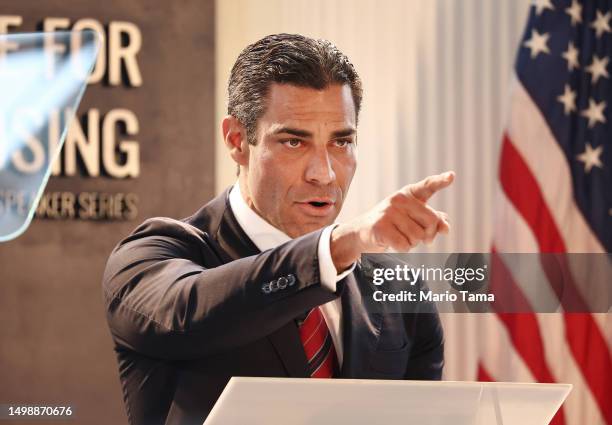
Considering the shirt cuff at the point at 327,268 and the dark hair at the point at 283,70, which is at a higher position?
the dark hair at the point at 283,70

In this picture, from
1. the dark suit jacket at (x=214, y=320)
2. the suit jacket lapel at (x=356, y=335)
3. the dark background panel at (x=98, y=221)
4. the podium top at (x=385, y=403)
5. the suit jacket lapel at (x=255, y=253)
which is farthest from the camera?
the dark background panel at (x=98, y=221)

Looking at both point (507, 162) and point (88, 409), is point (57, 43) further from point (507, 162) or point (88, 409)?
point (507, 162)

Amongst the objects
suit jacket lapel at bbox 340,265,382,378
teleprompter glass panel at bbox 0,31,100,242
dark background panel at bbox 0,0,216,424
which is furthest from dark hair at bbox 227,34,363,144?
teleprompter glass panel at bbox 0,31,100,242

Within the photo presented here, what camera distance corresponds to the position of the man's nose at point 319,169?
255 centimetres

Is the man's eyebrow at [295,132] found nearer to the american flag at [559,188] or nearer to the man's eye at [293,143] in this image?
the man's eye at [293,143]

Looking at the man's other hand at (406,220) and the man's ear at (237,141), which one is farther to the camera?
the man's ear at (237,141)

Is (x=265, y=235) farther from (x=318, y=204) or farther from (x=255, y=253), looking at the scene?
(x=318, y=204)

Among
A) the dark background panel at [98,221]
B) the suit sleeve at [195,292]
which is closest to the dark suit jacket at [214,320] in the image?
the suit sleeve at [195,292]

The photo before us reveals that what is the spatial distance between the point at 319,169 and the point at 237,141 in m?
0.30

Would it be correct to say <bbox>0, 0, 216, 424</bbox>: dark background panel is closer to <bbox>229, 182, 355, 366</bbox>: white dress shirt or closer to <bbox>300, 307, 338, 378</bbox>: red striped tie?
<bbox>229, 182, 355, 366</bbox>: white dress shirt

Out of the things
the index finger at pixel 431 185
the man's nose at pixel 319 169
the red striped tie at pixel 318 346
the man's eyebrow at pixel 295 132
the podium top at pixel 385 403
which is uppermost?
the man's eyebrow at pixel 295 132

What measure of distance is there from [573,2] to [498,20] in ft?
1.02

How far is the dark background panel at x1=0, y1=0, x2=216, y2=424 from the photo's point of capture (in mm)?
3115

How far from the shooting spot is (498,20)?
327 cm
